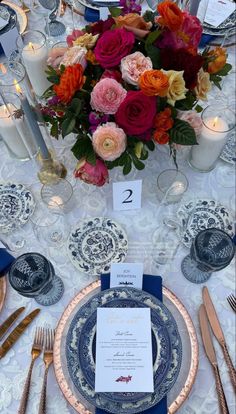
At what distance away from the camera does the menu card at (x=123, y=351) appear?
0.74 meters

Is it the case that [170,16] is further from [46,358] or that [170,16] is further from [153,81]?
[46,358]

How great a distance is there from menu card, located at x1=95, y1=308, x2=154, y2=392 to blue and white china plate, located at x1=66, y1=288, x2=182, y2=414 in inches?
0.7

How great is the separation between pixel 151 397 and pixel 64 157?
2.25ft

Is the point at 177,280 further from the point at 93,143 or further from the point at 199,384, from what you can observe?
the point at 93,143

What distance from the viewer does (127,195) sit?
3.19 ft

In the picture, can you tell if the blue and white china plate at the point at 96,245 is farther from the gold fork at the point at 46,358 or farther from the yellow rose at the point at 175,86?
the yellow rose at the point at 175,86

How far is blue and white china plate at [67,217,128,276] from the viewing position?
36.4 inches

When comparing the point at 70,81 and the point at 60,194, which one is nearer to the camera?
the point at 70,81

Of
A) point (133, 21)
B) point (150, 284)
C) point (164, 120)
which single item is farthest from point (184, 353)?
point (133, 21)

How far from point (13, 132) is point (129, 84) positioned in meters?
0.37

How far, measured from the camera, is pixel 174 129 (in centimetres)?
85

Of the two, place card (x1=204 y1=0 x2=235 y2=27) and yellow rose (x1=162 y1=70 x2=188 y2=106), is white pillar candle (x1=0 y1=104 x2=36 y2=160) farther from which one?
place card (x1=204 y1=0 x2=235 y2=27)

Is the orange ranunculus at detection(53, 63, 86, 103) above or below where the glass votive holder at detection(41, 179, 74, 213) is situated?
above

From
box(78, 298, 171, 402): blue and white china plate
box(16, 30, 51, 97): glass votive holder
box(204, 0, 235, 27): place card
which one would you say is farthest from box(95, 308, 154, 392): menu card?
box(204, 0, 235, 27): place card
